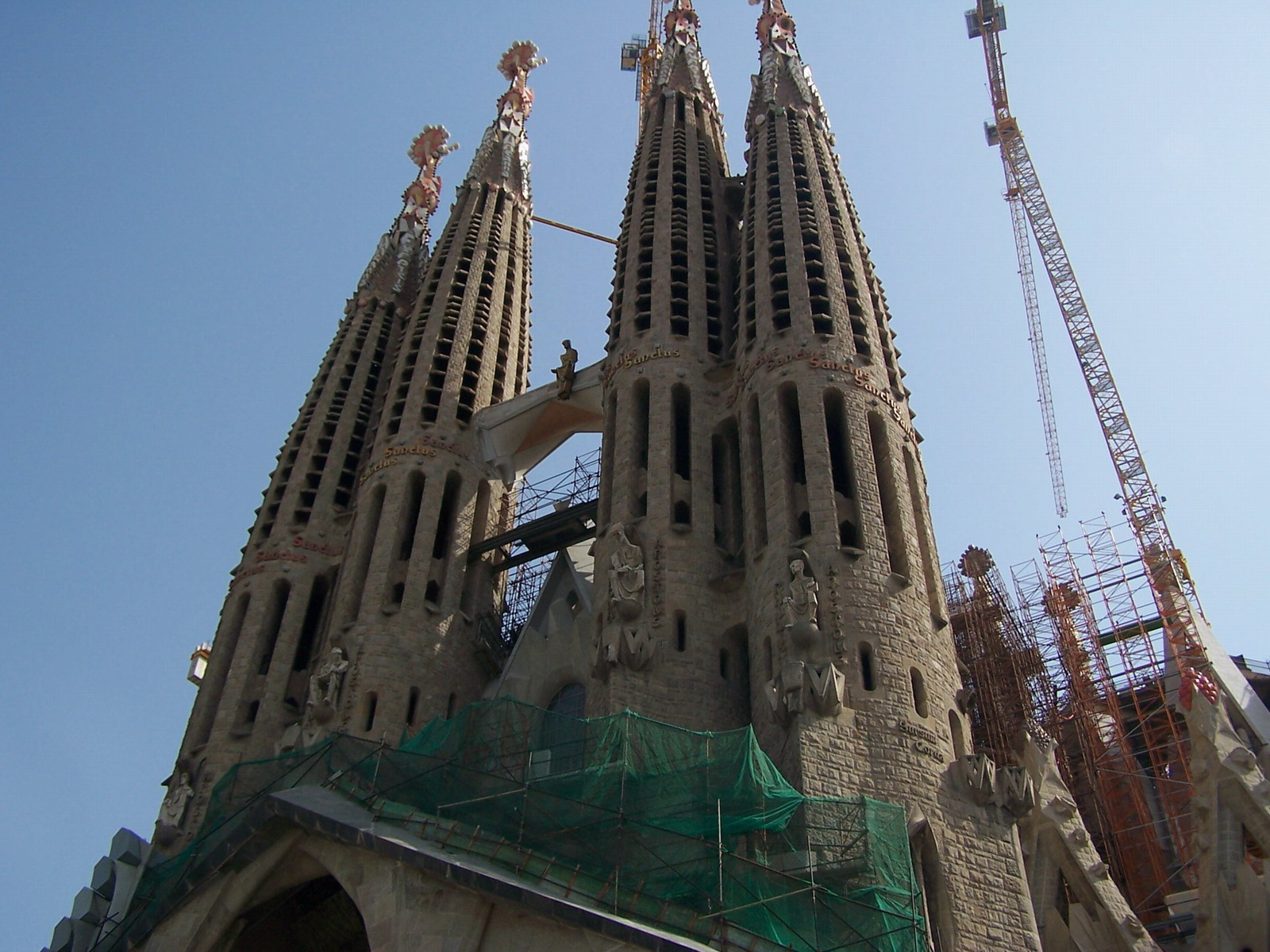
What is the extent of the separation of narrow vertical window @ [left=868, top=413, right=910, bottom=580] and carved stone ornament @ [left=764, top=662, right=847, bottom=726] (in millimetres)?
3452

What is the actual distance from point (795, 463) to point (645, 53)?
42446 mm

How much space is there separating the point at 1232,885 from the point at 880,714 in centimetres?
1004

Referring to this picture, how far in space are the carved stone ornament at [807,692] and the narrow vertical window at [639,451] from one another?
Result: 7.60 metres

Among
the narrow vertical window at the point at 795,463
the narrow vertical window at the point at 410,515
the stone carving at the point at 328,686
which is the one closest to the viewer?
the narrow vertical window at the point at 795,463

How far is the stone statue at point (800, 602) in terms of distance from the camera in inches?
1019

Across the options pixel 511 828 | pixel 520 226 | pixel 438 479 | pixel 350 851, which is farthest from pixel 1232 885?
pixel 520 226

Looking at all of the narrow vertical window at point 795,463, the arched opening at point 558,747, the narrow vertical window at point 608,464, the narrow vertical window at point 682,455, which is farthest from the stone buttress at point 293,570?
the narrow vertical window at point 795,463

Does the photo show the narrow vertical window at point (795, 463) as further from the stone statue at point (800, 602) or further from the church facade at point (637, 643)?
the stone statue at point (800, 602)

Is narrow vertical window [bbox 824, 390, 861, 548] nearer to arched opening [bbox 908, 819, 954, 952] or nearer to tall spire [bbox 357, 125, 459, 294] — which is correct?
arched opening [bbox 908, 819, 954, 952]

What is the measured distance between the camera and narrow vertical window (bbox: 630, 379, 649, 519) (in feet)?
106

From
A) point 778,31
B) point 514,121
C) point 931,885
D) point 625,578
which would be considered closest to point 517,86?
point 514,121

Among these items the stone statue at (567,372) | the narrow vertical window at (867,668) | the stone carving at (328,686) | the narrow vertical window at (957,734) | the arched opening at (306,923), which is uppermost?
the stone statue at (567,372)

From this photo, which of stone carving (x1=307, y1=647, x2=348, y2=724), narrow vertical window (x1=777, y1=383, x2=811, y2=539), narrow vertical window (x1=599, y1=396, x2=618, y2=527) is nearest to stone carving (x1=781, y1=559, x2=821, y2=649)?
narrow vertical window (x1=777, y1=383, x2=811, y2=539)

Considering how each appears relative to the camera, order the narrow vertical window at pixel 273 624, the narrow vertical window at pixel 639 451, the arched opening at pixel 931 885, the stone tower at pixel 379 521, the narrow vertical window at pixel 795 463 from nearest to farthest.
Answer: the arched opening at pixel 931 885, the narrow vertical window at pixel 795 463, the narrow vertical window at pixel 639 451, the stone tower at pixel 379 521, the narrow vertical window at pixel 273 624
